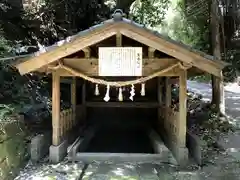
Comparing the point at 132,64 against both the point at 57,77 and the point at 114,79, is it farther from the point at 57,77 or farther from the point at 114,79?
the point at 114,79

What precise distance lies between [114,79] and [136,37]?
4.04 m

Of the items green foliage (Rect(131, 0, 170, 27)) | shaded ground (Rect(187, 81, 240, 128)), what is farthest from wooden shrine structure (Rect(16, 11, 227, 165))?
green foliage (Rect(131, 0, 170, 27))

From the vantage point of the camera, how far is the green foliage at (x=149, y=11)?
16547 mm

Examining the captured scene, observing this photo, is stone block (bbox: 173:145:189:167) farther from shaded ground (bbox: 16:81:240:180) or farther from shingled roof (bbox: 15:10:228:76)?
shingled roof (bbox: 15:10:228:76)

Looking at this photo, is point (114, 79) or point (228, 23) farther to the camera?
point (228, 23)

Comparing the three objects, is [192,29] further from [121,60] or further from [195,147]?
[121,60]

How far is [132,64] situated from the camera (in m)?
6.52

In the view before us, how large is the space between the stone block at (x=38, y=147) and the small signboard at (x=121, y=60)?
2.13m

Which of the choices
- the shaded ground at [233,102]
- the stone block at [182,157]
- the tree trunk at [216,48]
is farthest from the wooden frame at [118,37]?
the shaded ground at [233,102]

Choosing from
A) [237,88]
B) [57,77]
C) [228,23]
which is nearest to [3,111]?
[57,77]

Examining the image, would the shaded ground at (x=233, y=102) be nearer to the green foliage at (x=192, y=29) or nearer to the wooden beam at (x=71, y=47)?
the green foliage at (x=192, y=29)

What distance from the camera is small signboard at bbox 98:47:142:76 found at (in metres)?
6.50

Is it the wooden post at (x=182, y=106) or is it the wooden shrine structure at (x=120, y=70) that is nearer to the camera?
the wooden shrine structure at (x=120, y=70)

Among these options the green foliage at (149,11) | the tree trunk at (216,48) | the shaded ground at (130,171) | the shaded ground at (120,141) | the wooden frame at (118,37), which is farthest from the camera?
the green foliage at (149,11)
